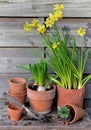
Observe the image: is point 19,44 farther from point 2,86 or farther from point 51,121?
point 51,121

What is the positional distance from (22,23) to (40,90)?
42 centimetres

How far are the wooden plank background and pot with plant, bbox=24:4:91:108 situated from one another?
5 centimetres

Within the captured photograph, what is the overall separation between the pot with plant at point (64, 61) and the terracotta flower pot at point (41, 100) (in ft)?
0.24

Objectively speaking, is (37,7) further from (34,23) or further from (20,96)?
(20,96)

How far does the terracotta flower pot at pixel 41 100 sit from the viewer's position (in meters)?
1.52

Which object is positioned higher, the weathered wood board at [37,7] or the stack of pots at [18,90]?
the weathered wood board at [37,7]

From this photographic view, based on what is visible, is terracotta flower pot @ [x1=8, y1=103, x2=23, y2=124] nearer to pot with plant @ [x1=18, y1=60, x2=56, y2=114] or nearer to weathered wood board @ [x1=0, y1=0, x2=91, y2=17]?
pot with plant @ [x1=18, y1=60, x2=56, y2=114]

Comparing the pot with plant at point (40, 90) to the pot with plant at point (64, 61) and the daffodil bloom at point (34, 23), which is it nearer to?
the pot with plant at point (64, 61)

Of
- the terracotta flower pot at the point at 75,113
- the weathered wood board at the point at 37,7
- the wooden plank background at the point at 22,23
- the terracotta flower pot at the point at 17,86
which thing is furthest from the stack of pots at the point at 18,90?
the weathered wood board at the point at 37,7

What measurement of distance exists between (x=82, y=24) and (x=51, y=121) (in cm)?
61

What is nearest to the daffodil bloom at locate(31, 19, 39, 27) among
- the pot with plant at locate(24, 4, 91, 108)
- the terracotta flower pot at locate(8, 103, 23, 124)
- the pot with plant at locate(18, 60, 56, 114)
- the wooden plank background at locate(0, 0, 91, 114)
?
the pot with plant at locate(24, 4, 91, 108)

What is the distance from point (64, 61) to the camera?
152cm

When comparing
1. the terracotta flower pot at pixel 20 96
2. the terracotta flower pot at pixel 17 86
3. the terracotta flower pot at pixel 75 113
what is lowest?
the terracotta flower pot at pixel 75 113

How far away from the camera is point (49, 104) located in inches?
62.1
